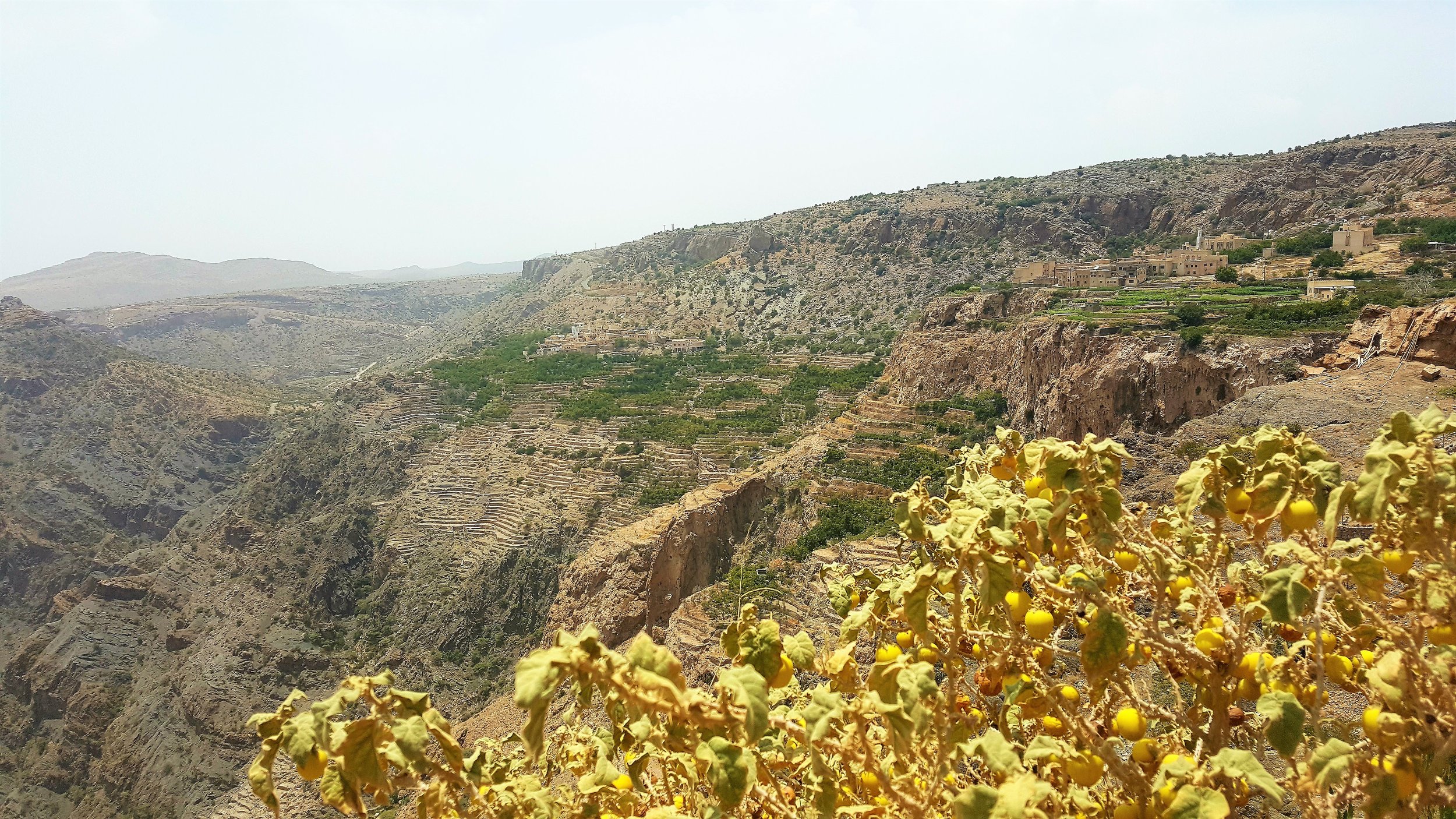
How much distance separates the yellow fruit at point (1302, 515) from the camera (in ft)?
6.02

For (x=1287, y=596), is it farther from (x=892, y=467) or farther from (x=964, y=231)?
(x=964, y=231)

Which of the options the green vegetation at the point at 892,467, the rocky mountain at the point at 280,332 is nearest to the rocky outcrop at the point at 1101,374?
the green vegetation at the point at 892,467

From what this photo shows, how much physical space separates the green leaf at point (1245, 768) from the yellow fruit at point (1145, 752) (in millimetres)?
382

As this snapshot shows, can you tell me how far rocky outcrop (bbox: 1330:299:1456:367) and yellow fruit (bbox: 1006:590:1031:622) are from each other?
1497 centimetres

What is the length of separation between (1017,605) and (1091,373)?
20682 mm

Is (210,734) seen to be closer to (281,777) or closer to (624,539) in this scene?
(281,777)

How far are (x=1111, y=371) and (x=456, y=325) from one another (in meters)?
116

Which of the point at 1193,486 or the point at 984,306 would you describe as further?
the point at 984,306

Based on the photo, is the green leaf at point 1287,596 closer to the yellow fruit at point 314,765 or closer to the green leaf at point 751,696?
the green leaf at point 751,696

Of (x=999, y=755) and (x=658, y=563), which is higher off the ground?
(x=999, y=755)

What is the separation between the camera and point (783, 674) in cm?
207

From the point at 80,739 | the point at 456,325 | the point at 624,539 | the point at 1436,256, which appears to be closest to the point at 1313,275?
the point at 1436,256

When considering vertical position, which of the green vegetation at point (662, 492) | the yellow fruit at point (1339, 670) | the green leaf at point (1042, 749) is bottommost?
the green vegetation at point (662, 492)

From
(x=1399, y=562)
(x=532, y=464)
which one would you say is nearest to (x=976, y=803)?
(x=1399, y=562)
